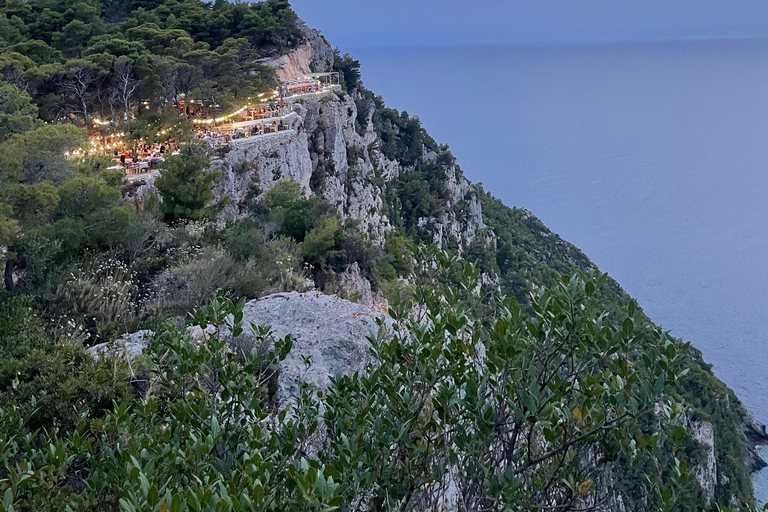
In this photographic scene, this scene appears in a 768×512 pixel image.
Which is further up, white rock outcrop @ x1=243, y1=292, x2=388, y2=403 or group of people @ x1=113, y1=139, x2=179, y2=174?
group of people @ x1=113, y1=139, x2=179, y2=174

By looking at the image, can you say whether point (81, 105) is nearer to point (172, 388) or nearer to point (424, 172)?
point (424, 172)

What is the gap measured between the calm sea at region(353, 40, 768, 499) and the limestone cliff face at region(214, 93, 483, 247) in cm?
1871

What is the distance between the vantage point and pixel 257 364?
132 inches

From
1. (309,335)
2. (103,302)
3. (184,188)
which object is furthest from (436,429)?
(184,188)

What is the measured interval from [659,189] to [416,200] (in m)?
65.1

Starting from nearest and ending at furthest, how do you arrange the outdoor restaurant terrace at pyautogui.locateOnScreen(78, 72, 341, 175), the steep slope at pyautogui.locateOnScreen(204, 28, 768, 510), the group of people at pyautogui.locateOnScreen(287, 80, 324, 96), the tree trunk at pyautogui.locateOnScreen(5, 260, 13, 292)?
the tree trunk at pyautogui.locateOnScreen(5, 260, 13, 292), the outdoor restaurant terrace at pyautogui.locateOnScreen(78, 72, 341, 175), the steep slope at pyautogui.locateOnScreen(204, 28, 768, 510), the group of people at pyautogui.locateOnScreen(287, 80, 324, 96)

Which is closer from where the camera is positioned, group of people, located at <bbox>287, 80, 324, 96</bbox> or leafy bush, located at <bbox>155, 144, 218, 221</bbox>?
leafy bush, located at <bbox>155, 144, 218, 221</bbox>

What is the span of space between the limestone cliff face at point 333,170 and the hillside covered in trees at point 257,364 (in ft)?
0.83

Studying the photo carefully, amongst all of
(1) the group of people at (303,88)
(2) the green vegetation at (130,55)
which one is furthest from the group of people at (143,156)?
(1) the group of people at (303,88)

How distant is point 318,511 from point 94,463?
147 centimetres

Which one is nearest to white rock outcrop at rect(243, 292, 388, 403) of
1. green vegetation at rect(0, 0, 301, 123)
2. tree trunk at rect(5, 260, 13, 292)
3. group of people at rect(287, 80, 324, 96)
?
tree trunk at rect(5, 260, 13, 292)

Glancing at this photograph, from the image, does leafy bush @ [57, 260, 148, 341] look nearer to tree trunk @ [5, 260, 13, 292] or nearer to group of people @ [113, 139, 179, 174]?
tree trunk @ [5, 260, 13, 292]

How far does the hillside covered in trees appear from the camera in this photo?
2748mm

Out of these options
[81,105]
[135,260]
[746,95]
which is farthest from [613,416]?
[746,95]
